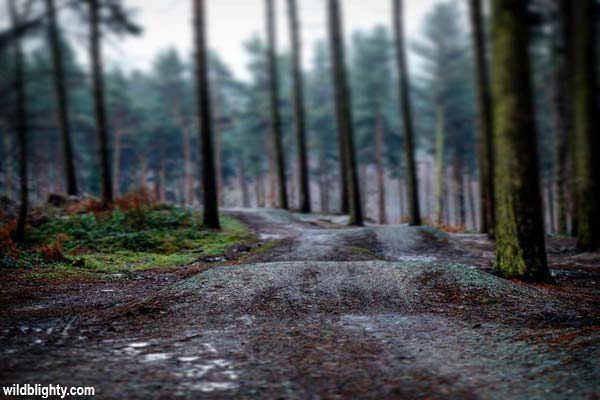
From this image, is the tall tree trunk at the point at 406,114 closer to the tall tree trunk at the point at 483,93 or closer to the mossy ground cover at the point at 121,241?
the tall tree trunk at the point at 483,93

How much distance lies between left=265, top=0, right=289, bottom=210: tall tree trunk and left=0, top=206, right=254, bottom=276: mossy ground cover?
20.5ft

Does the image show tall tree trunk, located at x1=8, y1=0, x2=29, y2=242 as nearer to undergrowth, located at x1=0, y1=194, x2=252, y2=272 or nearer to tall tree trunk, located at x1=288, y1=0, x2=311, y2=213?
undergrowth, located at x1=0, y1=194, x2=252, y2=272

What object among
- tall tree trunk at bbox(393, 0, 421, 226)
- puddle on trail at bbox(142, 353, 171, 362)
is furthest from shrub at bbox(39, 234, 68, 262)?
tall tree trunk at bbox(393, 0, 421, 226)

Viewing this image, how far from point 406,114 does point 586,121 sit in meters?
6.94

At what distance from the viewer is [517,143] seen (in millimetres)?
7055

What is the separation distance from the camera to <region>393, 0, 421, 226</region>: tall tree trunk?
1644cm

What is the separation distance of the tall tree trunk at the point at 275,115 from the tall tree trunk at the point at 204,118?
7.25m

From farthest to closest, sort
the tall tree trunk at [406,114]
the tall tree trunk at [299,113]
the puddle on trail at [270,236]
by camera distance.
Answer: the tall tree trunk at [299,113] → the tall tree trunk at [406,114] → the puddle on trail at [270,236]

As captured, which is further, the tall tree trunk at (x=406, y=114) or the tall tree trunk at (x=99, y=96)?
the tall tree trunk at (x=406, y=114)

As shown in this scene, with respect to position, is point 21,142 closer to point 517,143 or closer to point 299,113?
point 517,143

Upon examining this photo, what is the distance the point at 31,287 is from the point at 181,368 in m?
4.51

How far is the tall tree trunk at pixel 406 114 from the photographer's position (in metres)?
16.4

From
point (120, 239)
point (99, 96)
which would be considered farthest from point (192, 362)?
point (99, 96)

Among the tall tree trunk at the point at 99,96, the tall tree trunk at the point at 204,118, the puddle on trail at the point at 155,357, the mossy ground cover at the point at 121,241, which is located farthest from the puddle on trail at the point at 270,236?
the puddle on trail at the point at 155,357
